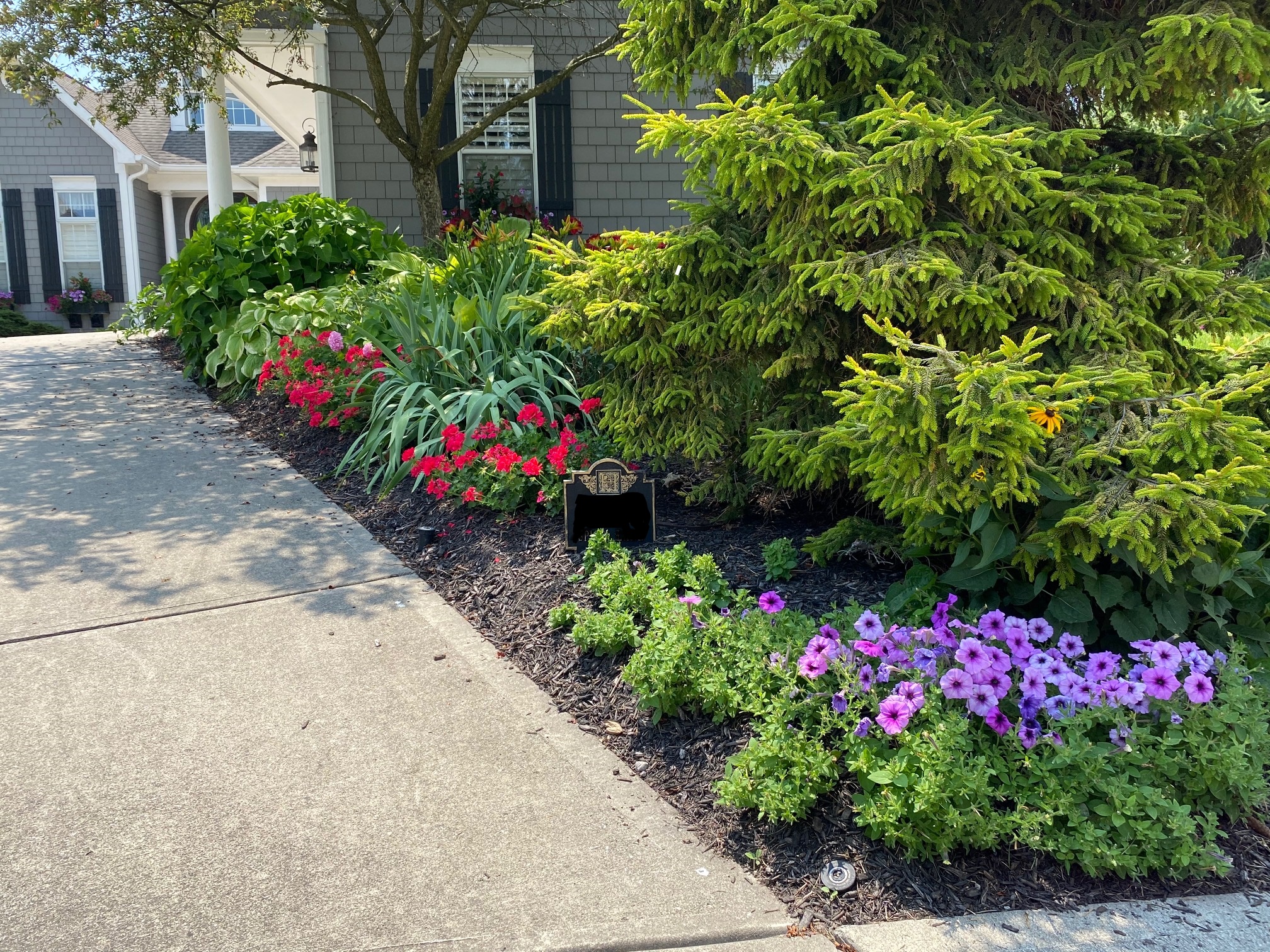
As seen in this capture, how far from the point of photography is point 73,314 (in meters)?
19.6

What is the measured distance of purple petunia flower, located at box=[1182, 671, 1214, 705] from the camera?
7.97 feet

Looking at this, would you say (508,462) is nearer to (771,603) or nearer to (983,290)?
(771,603)

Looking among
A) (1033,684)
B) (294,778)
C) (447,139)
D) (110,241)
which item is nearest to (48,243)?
(110,241)

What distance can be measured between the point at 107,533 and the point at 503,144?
7.77m

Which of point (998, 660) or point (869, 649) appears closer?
point (998, 660)

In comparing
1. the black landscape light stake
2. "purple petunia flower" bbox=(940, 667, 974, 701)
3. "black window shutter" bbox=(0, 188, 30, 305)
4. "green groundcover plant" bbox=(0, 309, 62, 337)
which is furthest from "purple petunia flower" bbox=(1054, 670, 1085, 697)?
"black window shutter" bbox=(0, 188, 30, 305)

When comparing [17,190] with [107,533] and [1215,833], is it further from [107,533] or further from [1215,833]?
[1215,833]

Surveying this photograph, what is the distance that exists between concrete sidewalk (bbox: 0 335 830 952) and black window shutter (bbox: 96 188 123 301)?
17.4m

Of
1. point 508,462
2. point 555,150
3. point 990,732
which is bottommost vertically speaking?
point 990,732

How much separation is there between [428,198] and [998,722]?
8.47 meters

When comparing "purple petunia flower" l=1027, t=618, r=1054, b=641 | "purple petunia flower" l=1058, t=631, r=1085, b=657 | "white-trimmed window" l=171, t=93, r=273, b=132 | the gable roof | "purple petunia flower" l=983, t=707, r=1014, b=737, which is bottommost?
"purple petunia flower" l=983, t=707, r=1014, b=737

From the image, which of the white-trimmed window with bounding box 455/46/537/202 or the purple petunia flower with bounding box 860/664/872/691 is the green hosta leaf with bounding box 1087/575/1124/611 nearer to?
the purple petunia flower with bounding box 860/664/872/691

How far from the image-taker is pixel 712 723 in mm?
2891

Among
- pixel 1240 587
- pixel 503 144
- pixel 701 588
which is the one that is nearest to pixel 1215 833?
pixel 1240 587
